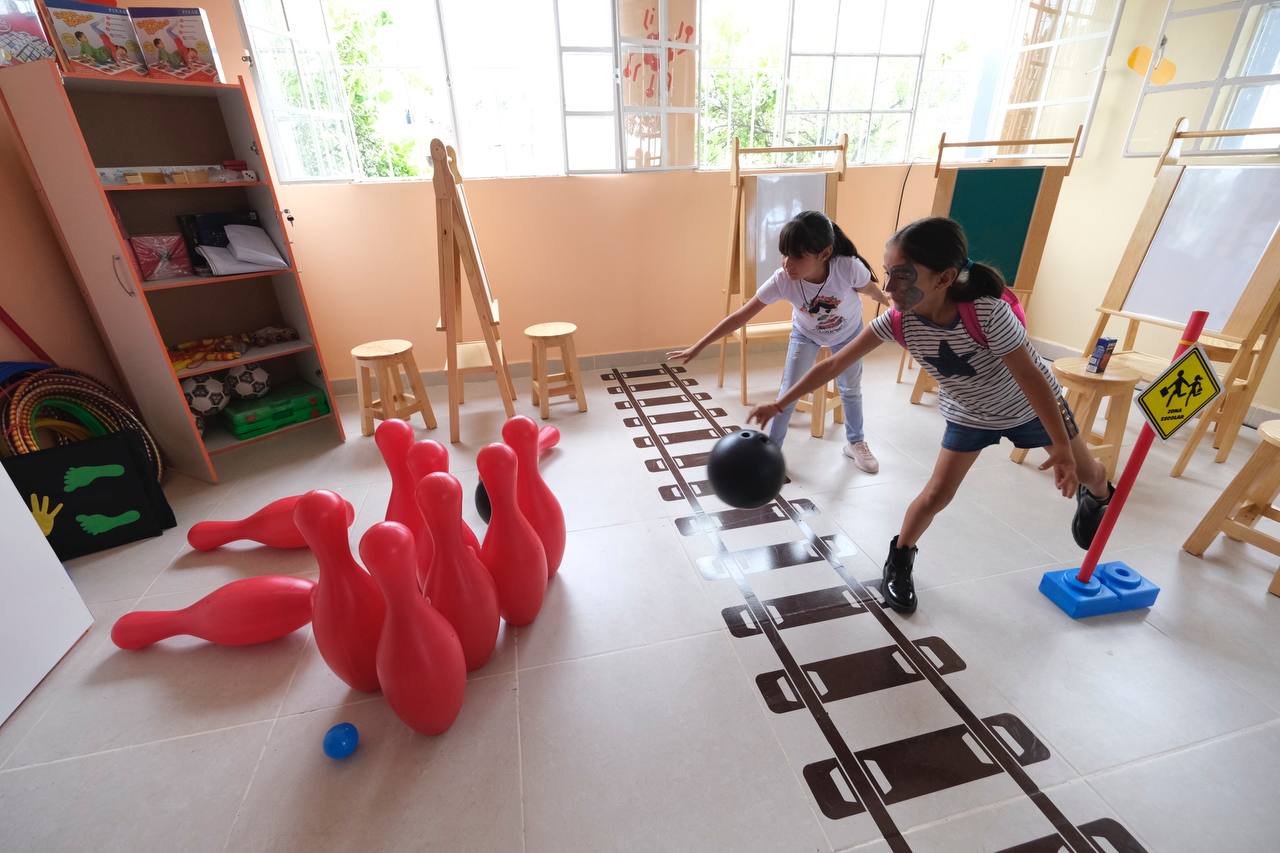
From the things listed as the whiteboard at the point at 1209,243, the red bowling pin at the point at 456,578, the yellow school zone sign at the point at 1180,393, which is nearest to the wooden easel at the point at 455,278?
the red bowling pin at the point at 456,578

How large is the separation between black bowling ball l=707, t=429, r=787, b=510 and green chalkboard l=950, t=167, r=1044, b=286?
7.54ft

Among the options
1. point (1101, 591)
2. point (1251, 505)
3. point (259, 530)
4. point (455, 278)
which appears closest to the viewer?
point (1101, 591)

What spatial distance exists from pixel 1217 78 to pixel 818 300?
8.13 ft

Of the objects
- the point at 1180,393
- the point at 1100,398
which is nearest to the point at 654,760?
the point at 1180,393

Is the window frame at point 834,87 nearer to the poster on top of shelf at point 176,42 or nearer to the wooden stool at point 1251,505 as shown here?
the wooden stool at point 1251,505

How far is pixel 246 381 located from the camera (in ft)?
9.05

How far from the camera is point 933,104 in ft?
12.2

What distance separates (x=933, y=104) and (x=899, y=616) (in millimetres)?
3604

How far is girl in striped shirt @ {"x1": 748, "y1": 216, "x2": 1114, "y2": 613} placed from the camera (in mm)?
1292

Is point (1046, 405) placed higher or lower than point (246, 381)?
higher

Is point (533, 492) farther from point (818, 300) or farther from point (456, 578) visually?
point (818, 300)

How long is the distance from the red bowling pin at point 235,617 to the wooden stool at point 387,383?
53.5 inches

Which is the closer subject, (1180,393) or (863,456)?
(1180,393)

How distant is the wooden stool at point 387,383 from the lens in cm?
277
